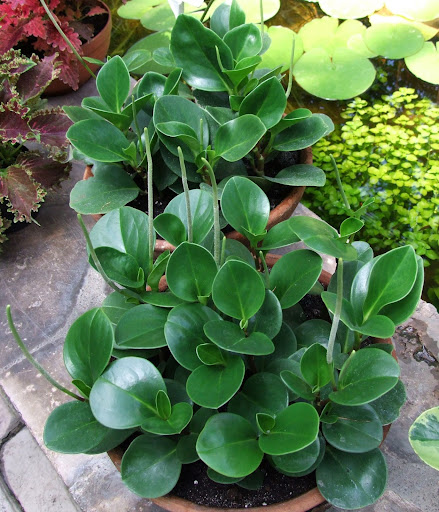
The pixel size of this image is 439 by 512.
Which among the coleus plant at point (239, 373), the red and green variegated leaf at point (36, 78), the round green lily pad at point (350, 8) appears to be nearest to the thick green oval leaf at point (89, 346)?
the coleus plant at point (239, 373)

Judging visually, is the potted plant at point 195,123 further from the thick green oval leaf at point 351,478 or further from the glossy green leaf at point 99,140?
the thick green oval leaf at point 351,478

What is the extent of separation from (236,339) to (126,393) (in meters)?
0.17

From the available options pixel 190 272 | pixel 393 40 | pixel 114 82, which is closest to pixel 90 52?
pixel 114 82

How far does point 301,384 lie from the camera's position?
0.72 meters

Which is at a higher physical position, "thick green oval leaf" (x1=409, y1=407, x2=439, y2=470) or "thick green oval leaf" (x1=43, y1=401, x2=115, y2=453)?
"thick green oval leaf" (x1=43, y1=401, x2=115, y2=453)

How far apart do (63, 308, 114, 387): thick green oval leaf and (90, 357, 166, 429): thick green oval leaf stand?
2 centimetres

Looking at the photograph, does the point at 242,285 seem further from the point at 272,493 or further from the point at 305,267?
the point at 272,493

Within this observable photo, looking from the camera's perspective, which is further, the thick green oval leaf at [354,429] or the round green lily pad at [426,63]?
the round green lily pad at [426,63]

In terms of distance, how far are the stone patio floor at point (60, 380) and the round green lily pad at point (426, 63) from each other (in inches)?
38.7

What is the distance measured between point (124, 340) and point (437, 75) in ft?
5.17

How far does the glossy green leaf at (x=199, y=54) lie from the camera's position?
1.09 metres

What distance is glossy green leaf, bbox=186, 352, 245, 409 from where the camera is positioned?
69 cm

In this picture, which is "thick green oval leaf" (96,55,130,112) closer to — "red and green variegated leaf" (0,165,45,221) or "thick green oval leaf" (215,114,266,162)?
"thick green oval leaf" (215,114,266,162)

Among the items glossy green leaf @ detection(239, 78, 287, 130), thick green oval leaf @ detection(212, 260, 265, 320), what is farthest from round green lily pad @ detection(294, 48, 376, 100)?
thick green oval leaf @ detection(212, 260, 265, 320)
